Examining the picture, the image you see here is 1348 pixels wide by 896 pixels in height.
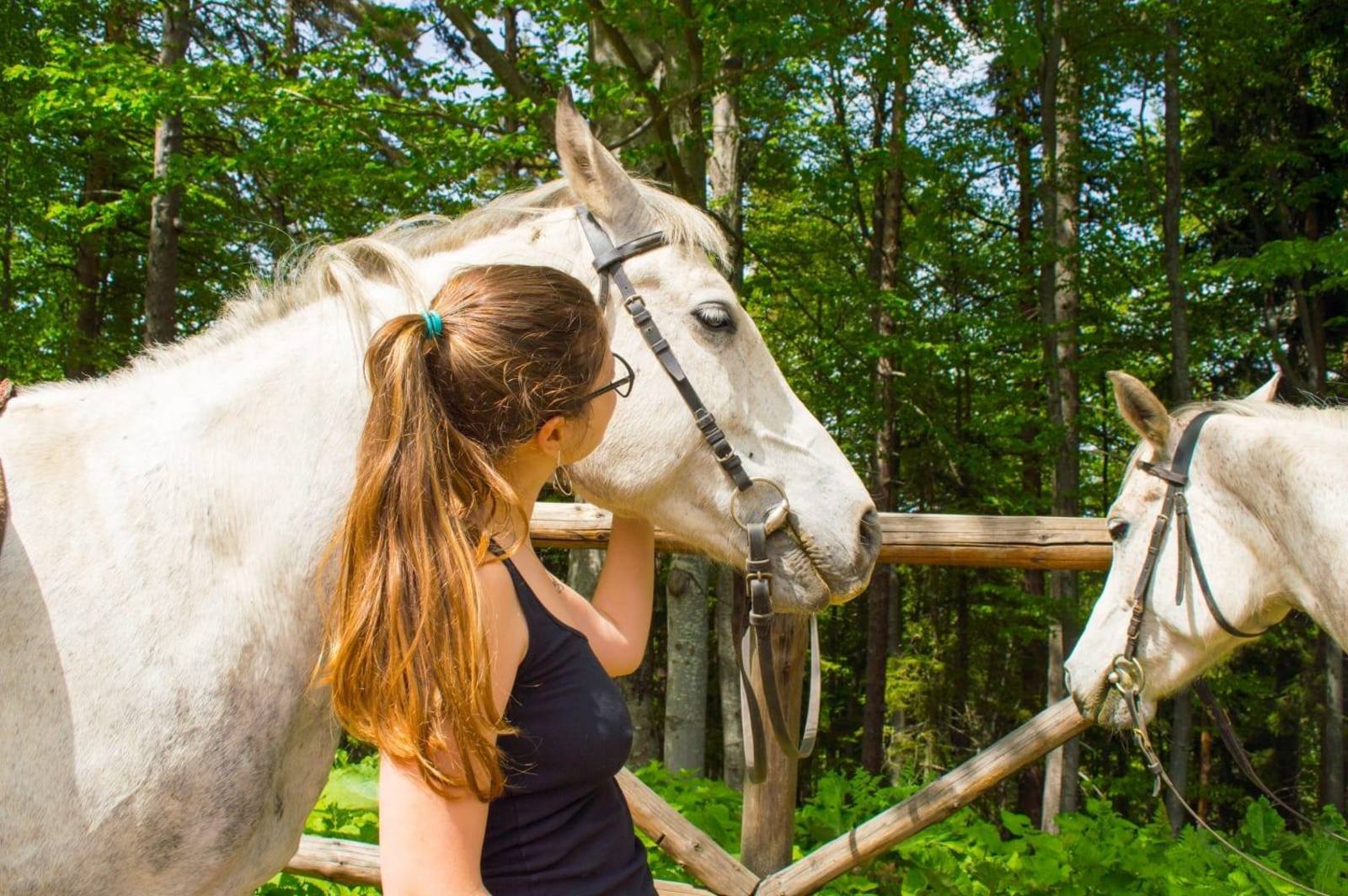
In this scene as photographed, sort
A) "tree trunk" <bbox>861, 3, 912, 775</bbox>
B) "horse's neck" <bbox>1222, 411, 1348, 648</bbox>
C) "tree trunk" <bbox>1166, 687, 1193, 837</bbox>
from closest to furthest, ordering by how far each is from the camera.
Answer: "horse's neck" <bbox>1222, 411, 1348, 648</bbox>
"tree trunk" <bbox>1166, 687, 1193, 837</bbox>
"tree trunk" <bbox>861, 3, 912, 775</bbox>

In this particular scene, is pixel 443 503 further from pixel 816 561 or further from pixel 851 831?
pixel 851 831

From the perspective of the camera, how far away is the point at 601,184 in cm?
198

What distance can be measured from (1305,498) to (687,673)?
6273 millimetres

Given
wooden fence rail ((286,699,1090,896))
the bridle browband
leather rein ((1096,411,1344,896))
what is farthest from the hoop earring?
leather rein ((1096,411,1344,896))

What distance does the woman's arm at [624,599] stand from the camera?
1.70 m

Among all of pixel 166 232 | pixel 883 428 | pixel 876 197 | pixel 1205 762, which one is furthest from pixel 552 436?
pixel 1205 762

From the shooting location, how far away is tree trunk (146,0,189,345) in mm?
9680

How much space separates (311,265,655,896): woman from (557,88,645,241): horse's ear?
0.62m

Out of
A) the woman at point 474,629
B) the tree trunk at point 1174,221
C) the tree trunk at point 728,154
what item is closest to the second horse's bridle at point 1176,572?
the woman at point 474,629

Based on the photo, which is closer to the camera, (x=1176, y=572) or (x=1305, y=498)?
(x=1305, y=498)

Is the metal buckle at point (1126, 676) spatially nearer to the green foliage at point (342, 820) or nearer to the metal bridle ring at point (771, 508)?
the metal bridle ring at point (771, 508)

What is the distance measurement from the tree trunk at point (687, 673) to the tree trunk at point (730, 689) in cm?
72

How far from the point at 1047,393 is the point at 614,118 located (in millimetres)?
6861

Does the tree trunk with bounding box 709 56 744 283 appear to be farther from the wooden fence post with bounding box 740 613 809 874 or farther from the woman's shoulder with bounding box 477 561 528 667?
the woman's shoulder with bounding box 477 561 528 667
